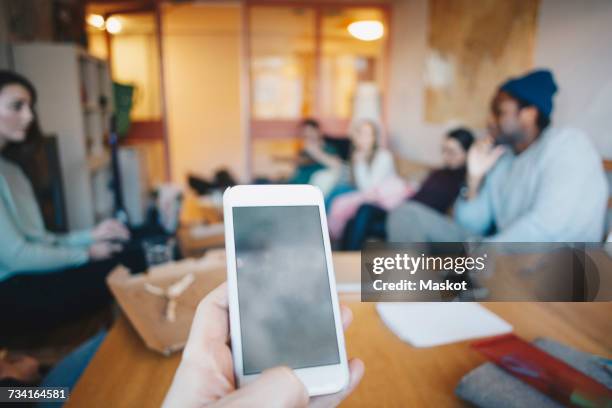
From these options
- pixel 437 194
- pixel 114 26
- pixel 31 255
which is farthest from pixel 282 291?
pixel 114 26

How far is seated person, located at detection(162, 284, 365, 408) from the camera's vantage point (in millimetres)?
219

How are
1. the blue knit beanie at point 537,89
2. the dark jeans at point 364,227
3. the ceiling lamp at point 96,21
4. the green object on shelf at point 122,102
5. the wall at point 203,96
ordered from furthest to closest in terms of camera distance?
1. the wall at point 203,96
2. the ceiling lamp at point 96,21
3. the green object on shelf at point 122,102
4. the dark jeans at point 364,227
5. the blue knit beanie at point 537,89

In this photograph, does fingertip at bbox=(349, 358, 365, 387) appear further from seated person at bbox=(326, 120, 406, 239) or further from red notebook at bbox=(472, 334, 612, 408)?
seated person at bbox=(326, 120, 406, 239)

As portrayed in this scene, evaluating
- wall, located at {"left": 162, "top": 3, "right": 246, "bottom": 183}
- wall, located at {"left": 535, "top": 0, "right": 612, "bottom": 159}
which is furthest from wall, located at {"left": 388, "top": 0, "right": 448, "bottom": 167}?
wall, located at {"left": 535, "top": 0, "right": 612, "bottom": 159}

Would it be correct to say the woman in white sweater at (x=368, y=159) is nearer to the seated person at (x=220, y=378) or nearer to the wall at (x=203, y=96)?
the wall at (x=203, y=96)

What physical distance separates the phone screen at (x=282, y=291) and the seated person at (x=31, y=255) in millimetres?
622

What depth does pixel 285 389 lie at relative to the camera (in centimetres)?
22

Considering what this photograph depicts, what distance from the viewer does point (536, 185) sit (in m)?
0.50

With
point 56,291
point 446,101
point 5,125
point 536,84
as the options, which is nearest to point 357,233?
point 446,101

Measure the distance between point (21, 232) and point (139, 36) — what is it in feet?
7.81

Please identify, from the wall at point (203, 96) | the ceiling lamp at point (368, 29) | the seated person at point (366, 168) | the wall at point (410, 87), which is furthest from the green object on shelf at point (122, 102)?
the wall at point (410, 87)

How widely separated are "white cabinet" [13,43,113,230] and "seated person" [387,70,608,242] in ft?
5.04

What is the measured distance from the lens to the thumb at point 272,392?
0.22 metres

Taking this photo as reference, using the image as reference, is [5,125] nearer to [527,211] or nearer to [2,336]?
[2,336]
